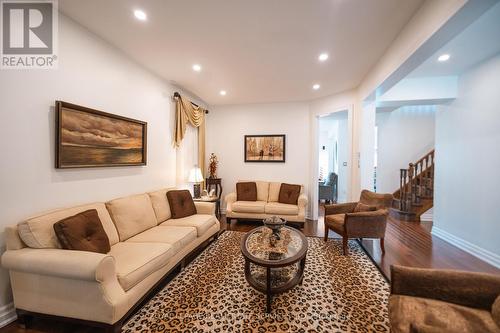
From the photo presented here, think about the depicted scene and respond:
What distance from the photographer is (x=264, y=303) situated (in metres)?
1.92

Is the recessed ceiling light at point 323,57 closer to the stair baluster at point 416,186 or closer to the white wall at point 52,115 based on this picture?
the white wall at point 52,115

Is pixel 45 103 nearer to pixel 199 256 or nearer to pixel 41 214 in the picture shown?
pixel 41 214

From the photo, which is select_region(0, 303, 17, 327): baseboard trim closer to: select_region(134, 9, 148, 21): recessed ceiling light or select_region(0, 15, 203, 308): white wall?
select_region(0, 15, 203, 308): white wall

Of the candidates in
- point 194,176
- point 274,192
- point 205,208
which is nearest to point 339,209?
point 274,192

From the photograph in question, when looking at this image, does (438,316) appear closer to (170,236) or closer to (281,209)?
(170,236)

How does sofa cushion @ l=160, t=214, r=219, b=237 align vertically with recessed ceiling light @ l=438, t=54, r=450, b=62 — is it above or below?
below

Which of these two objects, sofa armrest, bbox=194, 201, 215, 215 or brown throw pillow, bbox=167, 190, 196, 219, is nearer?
brown throw pillow, bbox=167, 190, 196, 219

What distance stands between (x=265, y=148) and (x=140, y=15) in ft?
11.8

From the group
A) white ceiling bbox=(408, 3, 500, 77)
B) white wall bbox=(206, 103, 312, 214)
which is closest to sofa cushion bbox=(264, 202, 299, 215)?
white wall bbox=(206, 103, 312, 214)

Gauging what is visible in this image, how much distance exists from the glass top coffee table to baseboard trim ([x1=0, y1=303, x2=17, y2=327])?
204cm

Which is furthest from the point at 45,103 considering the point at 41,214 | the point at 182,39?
the point at 182,39

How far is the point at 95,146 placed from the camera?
2.34 metres

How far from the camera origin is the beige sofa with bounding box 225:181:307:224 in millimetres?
4027

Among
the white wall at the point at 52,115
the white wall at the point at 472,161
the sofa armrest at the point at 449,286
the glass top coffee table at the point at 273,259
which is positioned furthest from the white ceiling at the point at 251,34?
the glass top coffee table at the point at 273,259
